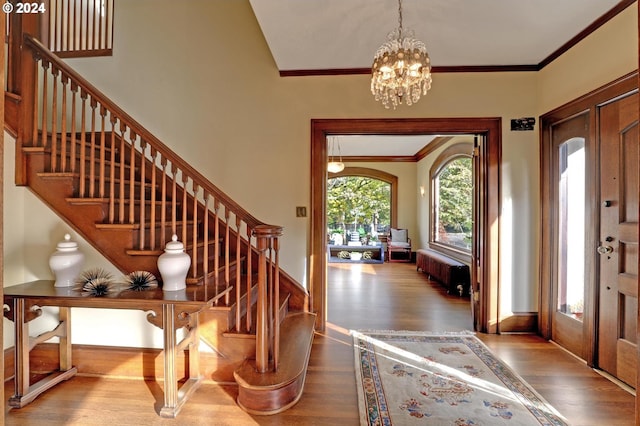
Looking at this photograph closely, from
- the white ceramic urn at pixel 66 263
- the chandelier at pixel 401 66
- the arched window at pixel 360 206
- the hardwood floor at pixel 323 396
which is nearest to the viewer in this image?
the hardwood floor at pixel 323 396

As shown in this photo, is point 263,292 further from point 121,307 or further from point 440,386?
point 440,386

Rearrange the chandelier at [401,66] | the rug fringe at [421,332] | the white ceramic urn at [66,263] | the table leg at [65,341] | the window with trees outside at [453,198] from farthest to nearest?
the window with trees outside at [453,198] < the rug fringe at [421,332] < the table leg at [65,341] < the chandelier at [401,66] < the white ceramic urn at [66,263]

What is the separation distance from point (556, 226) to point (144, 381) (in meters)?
3.91

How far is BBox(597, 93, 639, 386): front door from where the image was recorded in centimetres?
225

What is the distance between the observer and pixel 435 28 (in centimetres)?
260

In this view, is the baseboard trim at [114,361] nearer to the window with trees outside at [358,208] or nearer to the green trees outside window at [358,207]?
the window with trees outside at [358,208]

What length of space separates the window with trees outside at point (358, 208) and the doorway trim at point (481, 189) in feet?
17.8

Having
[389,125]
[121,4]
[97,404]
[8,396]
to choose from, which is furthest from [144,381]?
[121,4]

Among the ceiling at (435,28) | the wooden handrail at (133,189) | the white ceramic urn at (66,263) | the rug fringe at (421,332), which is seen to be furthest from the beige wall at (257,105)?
the white ceramic urn at (66,263)

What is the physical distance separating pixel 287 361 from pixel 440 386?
114 centimetres

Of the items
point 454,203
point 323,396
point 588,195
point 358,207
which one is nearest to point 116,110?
point 323,396

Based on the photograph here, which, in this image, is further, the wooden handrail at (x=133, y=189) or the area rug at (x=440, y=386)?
the wooden handrail at (x=133, y=189)

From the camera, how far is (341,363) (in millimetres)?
2588

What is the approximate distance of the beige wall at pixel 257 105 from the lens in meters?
3.22
